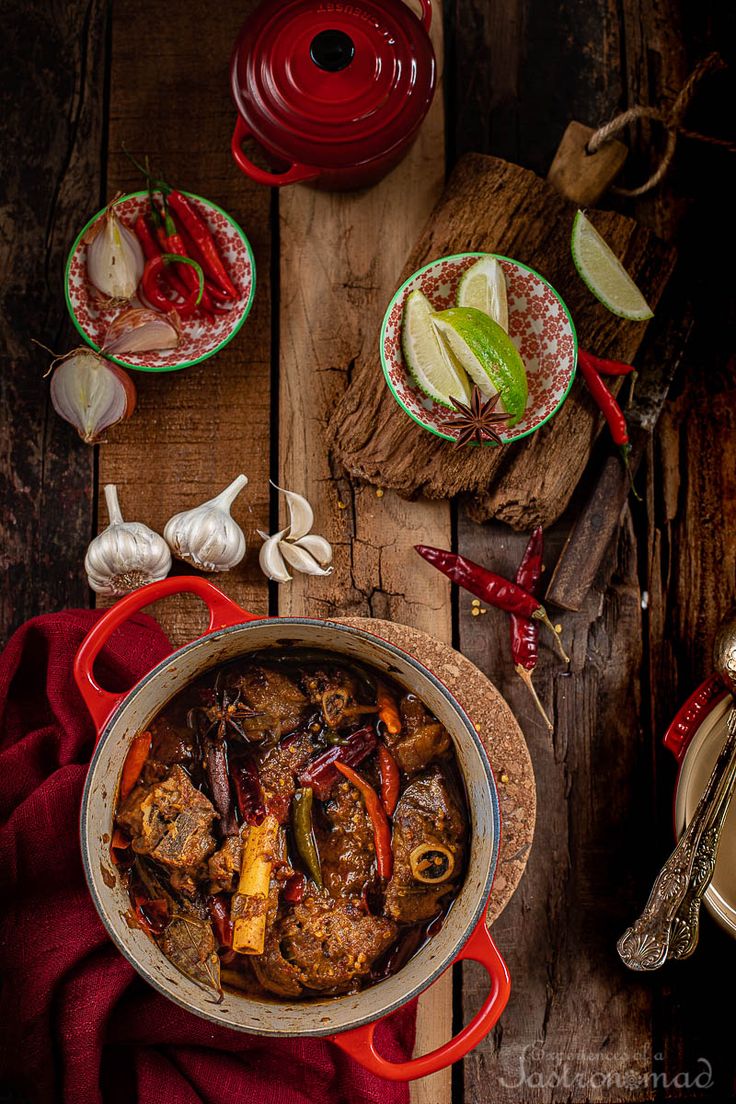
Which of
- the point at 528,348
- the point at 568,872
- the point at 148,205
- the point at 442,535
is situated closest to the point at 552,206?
the point at 528,348

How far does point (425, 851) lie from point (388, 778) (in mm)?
176

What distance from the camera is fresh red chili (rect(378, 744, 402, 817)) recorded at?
2020mm

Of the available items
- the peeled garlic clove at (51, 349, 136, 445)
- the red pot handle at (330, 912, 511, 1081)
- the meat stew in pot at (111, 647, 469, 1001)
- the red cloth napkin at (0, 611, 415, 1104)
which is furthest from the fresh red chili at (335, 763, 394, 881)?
the peeled garlic clove at (51, 349, 136, 445)

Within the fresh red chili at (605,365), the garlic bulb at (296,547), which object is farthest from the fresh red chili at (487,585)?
the fresh red chili at (605,365)

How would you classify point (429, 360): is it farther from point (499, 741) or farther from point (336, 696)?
point (499, 741)

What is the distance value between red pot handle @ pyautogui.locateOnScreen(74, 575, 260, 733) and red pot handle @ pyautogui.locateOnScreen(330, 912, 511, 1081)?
783 mm

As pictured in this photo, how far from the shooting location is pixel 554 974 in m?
2.31

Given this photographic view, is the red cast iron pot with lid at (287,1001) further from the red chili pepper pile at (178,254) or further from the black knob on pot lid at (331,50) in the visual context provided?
the black knob on pot lid at (331,50)

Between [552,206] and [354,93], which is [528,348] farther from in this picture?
[354,93]

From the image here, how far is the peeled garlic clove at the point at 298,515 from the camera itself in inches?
91.5

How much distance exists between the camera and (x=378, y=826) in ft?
6.61

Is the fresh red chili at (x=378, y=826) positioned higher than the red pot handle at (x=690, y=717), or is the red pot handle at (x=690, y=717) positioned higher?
the red pot handle at (x=690, y=717)

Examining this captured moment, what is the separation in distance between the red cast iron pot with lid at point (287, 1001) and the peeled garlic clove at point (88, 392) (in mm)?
647

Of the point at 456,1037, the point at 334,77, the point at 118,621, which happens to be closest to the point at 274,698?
the point at 118,621
